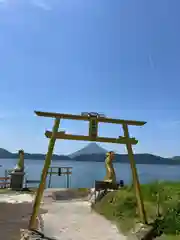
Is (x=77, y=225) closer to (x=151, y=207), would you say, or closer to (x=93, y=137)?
(x=151, y=207)

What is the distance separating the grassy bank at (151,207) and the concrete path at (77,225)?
454 mm

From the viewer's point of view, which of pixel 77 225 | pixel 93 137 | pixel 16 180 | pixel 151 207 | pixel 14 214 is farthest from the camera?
pixel 16 180

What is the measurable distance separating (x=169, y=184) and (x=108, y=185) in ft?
13.0

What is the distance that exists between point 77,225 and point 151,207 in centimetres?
263

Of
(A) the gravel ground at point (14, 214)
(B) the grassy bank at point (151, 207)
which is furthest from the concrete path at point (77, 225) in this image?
(A) the gravel ground at point (14, 214)

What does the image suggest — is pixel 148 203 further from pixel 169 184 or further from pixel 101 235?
pixel 101 235

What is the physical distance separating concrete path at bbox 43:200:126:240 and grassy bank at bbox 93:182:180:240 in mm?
454

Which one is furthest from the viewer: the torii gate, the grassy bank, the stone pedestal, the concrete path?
the stone pedestal

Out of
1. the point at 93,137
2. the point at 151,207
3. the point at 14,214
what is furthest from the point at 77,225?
the point at 14,214

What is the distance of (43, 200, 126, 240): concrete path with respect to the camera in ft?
27.6

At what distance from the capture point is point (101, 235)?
852 cm

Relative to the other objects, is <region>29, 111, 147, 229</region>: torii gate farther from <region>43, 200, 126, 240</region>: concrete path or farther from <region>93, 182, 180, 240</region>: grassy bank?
<region>43, 200, 126, 240</region>: concrete path

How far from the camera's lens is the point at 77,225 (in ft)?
32.0

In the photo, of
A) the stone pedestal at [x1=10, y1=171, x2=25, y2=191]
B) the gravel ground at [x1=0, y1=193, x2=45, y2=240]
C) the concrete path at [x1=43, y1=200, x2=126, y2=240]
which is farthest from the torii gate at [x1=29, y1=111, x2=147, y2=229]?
the stone pedestal at [x1=10, y1=171, x2=25, y2=191]
